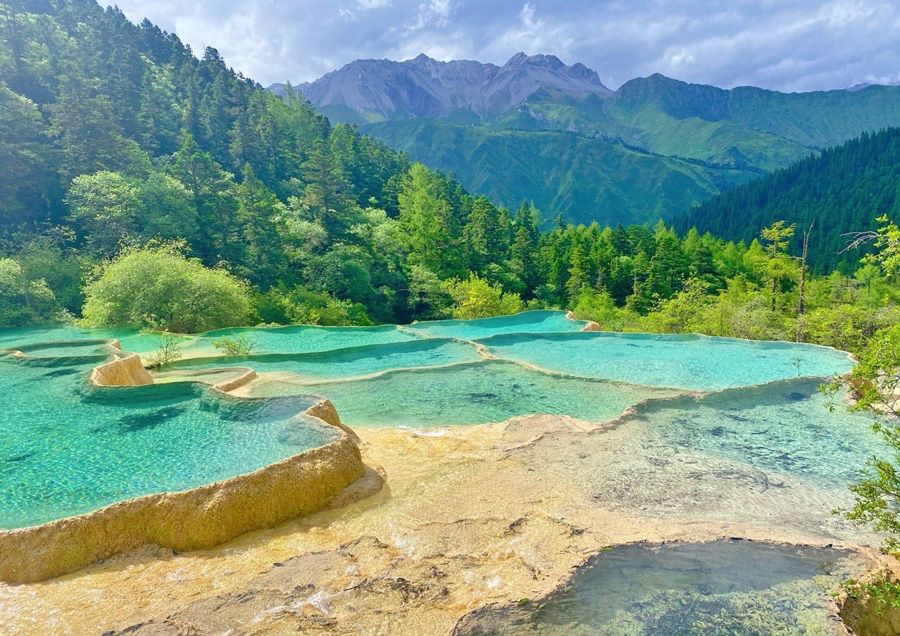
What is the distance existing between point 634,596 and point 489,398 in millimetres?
7786

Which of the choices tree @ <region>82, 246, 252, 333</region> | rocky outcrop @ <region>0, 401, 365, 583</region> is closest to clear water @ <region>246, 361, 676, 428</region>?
rocky outcrop @ <region>0, 401, 365, 583</region>

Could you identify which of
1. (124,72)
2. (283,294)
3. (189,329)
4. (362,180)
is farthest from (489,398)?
(124,72)

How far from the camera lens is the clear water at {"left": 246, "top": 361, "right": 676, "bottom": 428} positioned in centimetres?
1254

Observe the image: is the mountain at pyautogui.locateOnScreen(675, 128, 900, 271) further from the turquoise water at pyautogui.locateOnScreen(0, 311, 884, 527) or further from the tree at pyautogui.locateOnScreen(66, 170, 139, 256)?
the tree at pyautogui.locateOnScreen(66, 170, 139, 256)

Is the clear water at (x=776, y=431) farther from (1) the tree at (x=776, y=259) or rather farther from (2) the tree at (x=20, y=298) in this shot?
(2) the tree at (x=20, y=298)

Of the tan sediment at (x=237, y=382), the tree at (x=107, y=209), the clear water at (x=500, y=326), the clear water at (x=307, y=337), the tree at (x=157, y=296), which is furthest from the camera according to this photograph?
the tree at (x=107, y=209)

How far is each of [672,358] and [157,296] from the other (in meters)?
20.9

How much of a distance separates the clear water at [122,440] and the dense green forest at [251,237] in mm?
10986

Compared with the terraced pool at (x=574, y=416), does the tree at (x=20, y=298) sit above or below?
above

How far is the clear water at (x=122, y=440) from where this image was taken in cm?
818

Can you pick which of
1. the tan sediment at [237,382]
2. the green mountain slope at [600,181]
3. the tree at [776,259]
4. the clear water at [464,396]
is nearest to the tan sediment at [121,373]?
the tan sediment at [237,382]

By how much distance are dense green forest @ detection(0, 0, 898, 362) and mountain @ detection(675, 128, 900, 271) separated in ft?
101

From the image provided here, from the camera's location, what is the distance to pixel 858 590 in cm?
602

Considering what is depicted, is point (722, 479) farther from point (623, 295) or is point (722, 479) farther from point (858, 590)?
point (623, 295)
